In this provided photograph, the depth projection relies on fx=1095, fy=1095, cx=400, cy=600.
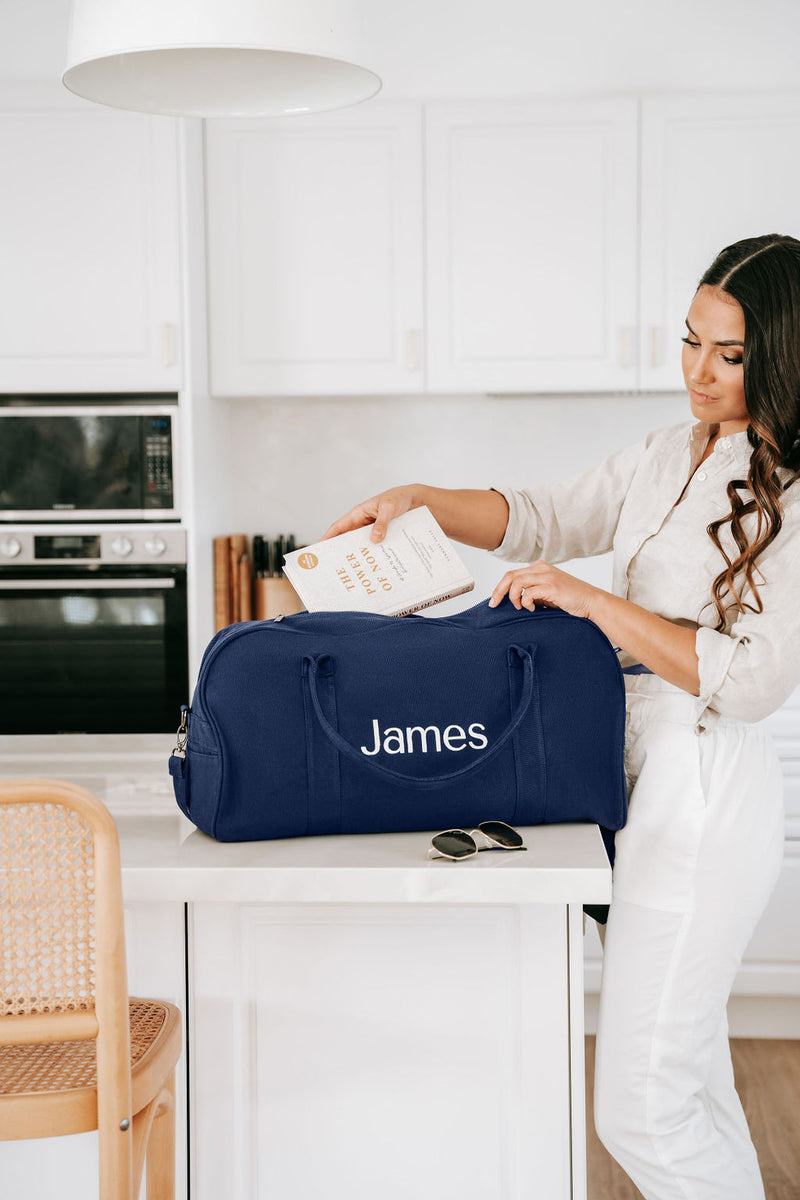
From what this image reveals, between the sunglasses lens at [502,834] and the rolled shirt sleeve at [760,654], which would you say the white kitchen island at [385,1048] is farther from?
the rolled shirt sleeve at [760,654]

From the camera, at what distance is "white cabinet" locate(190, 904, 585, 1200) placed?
1.24 metres

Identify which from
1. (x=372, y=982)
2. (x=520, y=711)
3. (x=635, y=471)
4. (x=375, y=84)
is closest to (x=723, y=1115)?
(x=372, y=982)

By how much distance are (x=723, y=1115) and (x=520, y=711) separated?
66cm

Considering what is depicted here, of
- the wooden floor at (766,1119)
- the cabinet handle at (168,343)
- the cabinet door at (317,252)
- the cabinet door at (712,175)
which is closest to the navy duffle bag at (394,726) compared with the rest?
the wooden floor at (766,1119)

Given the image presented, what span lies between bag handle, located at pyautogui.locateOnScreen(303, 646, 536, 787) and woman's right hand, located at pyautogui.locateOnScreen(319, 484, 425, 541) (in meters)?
0.22

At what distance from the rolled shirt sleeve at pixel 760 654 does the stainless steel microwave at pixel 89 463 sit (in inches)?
64.0

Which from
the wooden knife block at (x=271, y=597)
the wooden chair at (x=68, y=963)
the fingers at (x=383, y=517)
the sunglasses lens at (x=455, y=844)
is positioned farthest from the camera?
the wooden knife block at (x=271, y=597)

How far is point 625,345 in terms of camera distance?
268cm

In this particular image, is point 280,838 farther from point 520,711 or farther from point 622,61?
point 622,61

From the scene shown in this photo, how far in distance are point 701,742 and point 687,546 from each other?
24cm

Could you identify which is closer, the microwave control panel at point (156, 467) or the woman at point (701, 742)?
the woman at point (701, 742)

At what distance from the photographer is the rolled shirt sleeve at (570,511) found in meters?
1.54

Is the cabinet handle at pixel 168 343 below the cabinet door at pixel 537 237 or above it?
below

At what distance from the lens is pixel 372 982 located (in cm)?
125
